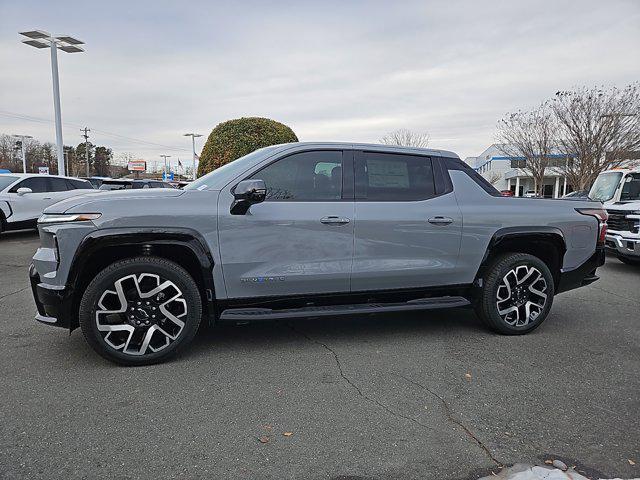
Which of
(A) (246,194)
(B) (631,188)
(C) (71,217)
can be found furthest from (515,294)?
(B) (631,188)

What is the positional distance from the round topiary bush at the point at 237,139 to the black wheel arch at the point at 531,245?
30.7ft

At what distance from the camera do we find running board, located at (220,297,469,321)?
12.3 ft

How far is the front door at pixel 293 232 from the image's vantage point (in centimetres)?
372

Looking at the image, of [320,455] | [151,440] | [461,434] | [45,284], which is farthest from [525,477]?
[45,284]

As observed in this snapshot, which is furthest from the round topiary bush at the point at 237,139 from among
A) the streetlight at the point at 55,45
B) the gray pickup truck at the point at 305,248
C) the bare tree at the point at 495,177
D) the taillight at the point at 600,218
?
the bare tree at the point at 495,177

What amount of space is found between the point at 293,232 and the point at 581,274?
312 centimetres

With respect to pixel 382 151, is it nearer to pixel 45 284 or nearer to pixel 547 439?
pixel 547 439

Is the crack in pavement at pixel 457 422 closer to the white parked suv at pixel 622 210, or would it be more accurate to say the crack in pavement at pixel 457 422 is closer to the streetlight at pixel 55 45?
the white parked suv at pixel 622 210

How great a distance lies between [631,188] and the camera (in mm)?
9461

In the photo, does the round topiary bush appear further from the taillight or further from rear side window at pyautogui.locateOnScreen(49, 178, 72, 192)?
the taillight

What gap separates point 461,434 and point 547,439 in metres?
0.50

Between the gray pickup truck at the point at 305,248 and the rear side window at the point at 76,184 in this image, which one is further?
the rear side window at the point at 76,184

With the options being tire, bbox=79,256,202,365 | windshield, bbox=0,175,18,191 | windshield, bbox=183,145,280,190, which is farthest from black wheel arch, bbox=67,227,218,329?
windshield, bbox=0,175,18,191

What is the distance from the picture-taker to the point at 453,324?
4.95m
